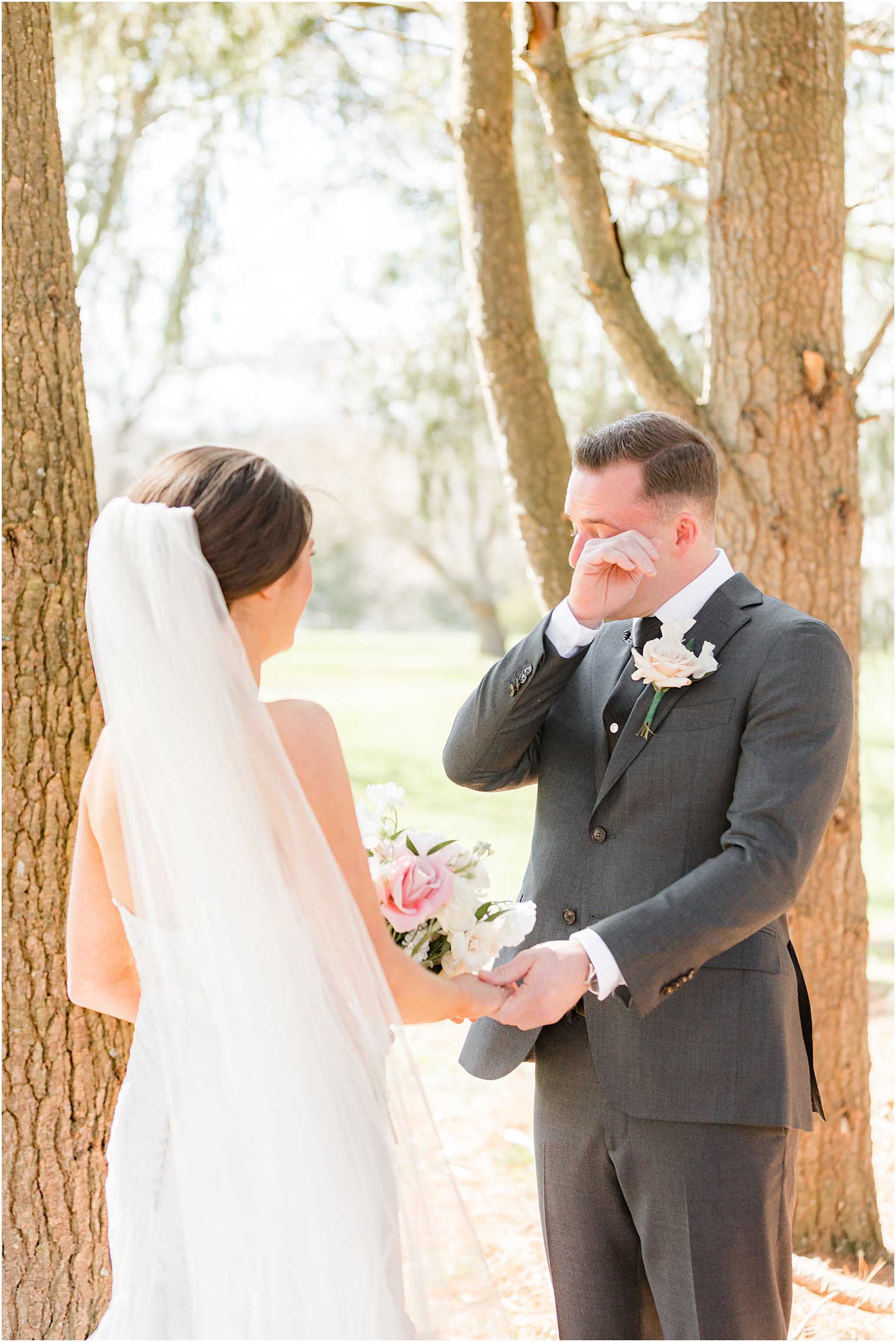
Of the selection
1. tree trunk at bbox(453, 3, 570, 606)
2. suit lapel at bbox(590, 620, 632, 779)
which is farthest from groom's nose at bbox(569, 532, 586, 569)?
tree trunk at bbox(453, 3, 570, 606)

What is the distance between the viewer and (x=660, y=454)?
7.91ft

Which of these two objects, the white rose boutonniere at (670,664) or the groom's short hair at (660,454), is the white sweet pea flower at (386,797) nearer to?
the white rose boutonniere at (670,664)

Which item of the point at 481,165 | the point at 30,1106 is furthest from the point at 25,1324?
the point at 481,165

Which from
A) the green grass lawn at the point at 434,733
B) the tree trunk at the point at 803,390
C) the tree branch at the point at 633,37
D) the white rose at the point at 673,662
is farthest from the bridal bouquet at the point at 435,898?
the tree branch at the point at 633,37

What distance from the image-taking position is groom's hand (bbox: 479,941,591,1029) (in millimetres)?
2168

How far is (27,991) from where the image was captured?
2832mm

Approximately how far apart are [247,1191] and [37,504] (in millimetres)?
1740

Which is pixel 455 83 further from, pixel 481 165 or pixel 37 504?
pixel 37 504

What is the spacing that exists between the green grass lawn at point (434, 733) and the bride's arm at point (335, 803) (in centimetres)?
205

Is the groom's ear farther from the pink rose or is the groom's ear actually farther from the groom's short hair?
the pink rose

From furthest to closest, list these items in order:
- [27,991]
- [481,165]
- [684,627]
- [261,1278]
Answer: [481,165], [27,991], [684,627], [261,1278]

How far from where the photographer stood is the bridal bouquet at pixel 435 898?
2145 mm

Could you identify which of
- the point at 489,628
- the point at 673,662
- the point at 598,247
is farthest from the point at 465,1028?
the point at 489,628

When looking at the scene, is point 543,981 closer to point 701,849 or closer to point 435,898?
point 435,898
